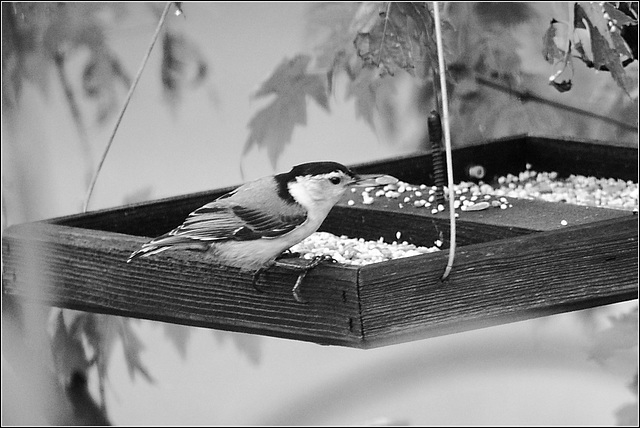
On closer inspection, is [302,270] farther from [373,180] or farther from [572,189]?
[572,189]

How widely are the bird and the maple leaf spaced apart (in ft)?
2.55

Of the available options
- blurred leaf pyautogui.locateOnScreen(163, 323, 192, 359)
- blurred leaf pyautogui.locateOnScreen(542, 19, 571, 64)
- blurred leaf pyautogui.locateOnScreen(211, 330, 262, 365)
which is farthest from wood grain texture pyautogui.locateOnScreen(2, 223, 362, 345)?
blurred leaf pyautogui.locateOnScreen(211, 330, 262, 365)

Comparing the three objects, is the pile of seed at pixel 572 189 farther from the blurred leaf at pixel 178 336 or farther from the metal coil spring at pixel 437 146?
the blurred leaf at pixel 178 336

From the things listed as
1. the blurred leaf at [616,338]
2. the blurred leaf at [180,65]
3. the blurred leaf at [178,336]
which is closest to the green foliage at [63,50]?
the blurred leaf at [180,65]

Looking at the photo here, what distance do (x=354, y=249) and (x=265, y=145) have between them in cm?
72

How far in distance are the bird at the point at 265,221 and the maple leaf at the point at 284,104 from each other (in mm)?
778

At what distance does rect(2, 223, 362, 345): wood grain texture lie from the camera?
1448mm

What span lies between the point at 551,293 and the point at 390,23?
604 mm

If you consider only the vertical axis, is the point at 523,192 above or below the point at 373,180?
below

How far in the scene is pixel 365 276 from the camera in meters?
1.41

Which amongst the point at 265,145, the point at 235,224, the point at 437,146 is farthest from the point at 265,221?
the point at 265,145

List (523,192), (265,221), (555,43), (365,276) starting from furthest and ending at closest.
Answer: (523,192) < (555,43) < (265,221) < (365,276)

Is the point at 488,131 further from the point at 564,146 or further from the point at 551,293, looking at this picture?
the point at 551,293

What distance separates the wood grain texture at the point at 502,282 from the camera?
1403mm
